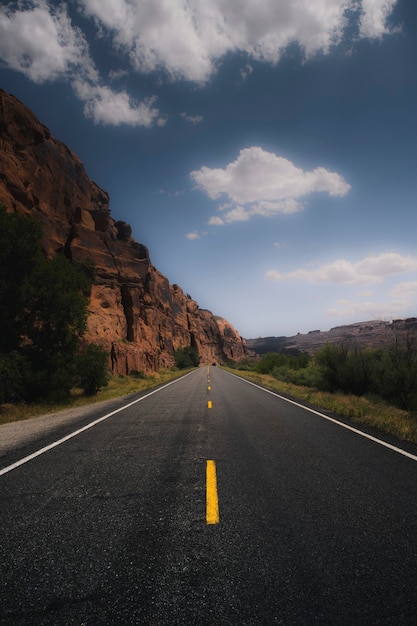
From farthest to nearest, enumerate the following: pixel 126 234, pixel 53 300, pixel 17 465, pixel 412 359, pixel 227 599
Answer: pixel 126 234
pixel 53 300
pixel 412 359
pixel 17 465
pixel 227 599

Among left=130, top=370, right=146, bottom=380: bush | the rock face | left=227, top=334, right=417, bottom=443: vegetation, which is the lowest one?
left=130, top=370, right=146, bottom=380: bush

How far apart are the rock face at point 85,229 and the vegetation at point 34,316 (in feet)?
48.3

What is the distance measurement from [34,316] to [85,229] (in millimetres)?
32888

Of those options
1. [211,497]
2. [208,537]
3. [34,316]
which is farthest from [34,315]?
[208,537]

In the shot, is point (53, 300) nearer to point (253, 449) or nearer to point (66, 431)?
point (66, 431)

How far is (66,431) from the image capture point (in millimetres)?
7992

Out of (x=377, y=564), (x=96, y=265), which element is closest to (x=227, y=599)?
(x=377, y=564)

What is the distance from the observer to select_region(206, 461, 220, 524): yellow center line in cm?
338

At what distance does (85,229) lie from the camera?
43375mm

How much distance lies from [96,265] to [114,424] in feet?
134

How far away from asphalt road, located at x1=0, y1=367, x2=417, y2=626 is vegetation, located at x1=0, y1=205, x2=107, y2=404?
329 inches

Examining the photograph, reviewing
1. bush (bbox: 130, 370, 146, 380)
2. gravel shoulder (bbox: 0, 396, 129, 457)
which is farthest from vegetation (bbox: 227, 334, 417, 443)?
bush (bbox: 130, 370, 146, 380)

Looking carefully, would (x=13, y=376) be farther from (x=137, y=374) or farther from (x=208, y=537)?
(x=137, y=374)

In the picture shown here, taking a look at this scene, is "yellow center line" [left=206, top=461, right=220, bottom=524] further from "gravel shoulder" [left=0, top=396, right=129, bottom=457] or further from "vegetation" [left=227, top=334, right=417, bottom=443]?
"vegetation" [left=227, top=334, right=417, bottom=443]
